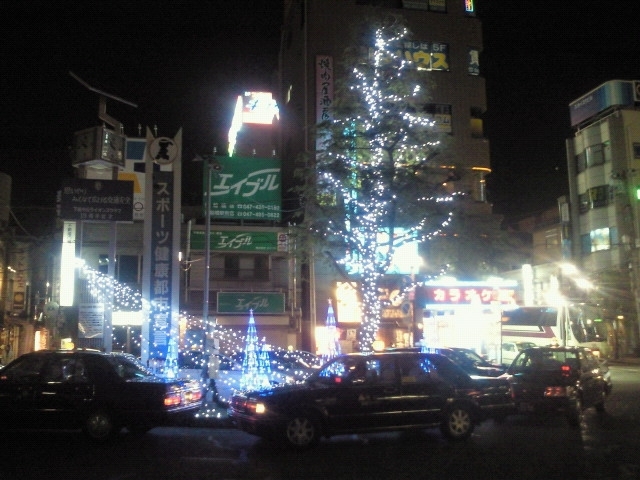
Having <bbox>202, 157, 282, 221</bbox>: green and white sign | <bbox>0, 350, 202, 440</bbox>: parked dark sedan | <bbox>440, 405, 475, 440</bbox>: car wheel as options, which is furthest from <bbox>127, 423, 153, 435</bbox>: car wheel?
<bbox>202, 157, 282, 221</bbox>: green and white sign

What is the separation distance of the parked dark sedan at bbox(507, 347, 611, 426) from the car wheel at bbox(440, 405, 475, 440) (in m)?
2.56

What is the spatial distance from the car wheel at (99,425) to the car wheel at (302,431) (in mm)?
3299

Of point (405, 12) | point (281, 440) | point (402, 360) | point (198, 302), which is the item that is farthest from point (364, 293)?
point (405, 12)

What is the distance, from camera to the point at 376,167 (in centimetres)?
1739

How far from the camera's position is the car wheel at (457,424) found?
11.2 metres

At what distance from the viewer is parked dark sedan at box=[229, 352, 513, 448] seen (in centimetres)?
1041

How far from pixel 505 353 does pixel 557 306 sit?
2822 mm

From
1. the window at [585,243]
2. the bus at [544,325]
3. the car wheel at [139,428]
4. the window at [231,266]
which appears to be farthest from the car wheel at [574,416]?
the window at [585,243]

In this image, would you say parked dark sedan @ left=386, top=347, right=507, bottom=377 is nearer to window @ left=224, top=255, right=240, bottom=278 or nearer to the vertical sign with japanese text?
window @ left=224, top=255, right=240, bottom=278

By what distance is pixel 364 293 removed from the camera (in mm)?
18578

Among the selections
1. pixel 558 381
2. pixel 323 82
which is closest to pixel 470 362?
pixel 558 381

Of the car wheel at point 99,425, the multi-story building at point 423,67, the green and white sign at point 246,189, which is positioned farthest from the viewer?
the multi-story building at point 423,67

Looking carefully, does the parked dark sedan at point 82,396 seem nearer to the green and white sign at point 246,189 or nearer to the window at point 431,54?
the green and white sign at point 246,189

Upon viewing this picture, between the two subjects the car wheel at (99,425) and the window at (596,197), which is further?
the window at (596,197)
